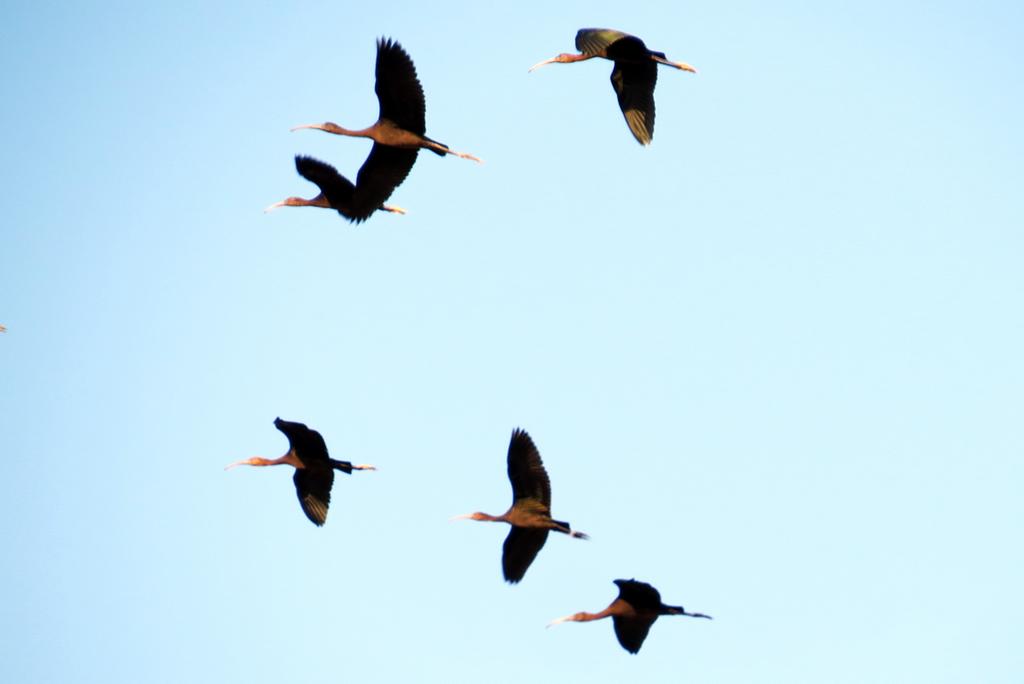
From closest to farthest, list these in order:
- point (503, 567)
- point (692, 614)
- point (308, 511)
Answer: point (692, 614) < point (503, 567) < point (308, 511)

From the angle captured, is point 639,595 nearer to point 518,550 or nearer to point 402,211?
point 518,550

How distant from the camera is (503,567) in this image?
27.5 meters

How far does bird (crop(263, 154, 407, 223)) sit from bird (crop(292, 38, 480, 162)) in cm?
10

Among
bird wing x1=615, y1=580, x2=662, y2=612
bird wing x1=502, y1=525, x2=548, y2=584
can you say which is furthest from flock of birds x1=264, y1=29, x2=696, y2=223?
bird wing x1=615, y1=580, x2=662, y2=612

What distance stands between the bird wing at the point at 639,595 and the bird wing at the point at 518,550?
1.74 metres

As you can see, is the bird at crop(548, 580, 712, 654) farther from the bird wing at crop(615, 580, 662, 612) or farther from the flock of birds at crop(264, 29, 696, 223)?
the flock of birds at crop(264, 29, 696, 223)

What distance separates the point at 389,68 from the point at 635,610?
8.44 metres

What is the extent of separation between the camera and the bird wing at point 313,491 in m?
29.4

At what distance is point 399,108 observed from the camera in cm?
2727

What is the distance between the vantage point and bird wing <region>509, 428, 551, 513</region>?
26719 millimetres

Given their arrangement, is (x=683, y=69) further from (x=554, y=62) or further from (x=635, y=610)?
Result: (x=635, y=610)

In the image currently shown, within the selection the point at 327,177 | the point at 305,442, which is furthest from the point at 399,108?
the point at 305,442

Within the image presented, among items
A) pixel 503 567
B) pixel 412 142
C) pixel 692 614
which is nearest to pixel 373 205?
pixel 412 142

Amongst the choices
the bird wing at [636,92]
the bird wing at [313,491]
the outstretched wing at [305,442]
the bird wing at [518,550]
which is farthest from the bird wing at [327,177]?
the bird wing at [518,550]
